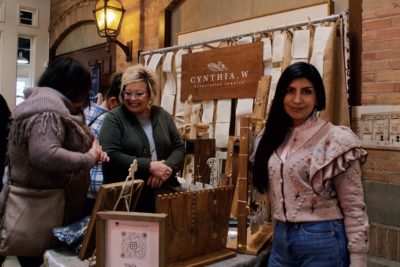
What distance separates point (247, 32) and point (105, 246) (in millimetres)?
2482

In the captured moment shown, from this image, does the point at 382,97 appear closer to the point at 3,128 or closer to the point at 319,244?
the point at 319,244

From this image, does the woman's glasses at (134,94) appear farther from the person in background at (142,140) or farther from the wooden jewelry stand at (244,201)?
the wooden jewelry stand at (244,201)

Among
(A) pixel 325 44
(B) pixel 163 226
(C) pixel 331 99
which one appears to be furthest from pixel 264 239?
(A) pixel 325 44

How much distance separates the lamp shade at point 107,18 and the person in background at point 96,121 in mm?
2113

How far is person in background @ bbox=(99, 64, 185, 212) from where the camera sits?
1833 millimetres

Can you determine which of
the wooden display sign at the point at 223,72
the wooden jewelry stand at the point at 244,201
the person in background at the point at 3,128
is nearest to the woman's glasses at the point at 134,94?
the wooden jewelry stand at the point at 244,201

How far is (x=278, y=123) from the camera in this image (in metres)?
Answer: 1.51

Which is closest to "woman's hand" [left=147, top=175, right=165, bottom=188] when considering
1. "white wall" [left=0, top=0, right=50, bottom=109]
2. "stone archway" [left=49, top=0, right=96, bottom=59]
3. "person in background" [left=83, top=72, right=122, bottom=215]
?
"person in background" [left=83, top=72, right=122, bottom=215]

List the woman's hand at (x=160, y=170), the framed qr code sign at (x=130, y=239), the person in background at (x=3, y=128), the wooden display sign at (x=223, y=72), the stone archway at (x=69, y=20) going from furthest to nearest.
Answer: the stone archway at (x=69, y=20)
the person in background at (x=3, y=128)
the wooden display sign at (x=223, y=72)
the woman's hand at (x=160, y=170)
the framed qr code sign at (x=130, y=239)

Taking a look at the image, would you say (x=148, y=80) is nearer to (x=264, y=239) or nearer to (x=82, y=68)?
(x=82, y=68)

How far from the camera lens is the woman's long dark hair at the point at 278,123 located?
1.42 metres

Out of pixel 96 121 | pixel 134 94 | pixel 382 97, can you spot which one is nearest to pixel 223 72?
pixel 382 97

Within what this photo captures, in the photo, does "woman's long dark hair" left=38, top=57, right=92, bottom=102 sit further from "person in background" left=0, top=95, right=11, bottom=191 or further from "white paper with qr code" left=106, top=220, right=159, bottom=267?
"person in background" left=0, top=95, right=11, bottom=191

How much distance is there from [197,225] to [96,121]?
1.01m
